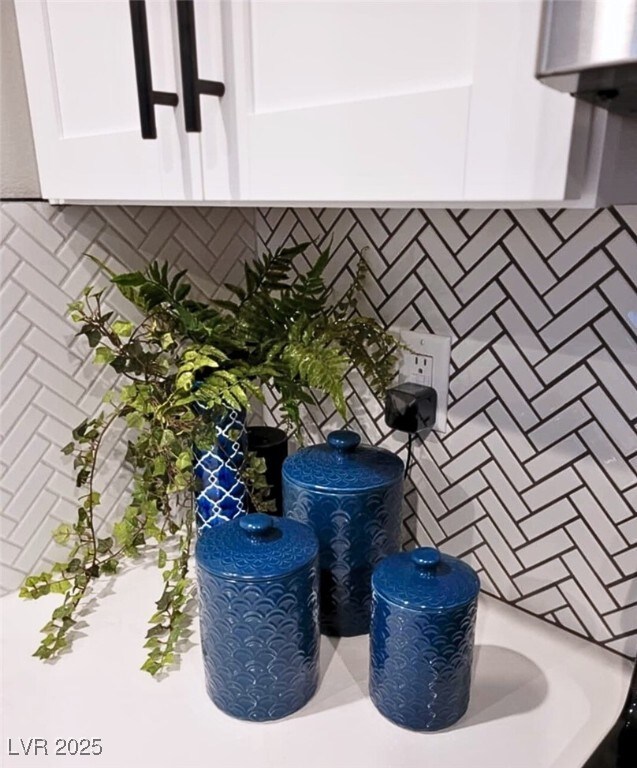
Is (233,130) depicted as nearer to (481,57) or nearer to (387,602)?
(481,57)

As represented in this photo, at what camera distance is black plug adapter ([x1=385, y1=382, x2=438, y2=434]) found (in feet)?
2.88

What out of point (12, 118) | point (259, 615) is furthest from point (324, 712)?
point (12, 118)

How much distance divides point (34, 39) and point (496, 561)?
3.04ft

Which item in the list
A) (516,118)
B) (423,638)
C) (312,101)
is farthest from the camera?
(423,638)

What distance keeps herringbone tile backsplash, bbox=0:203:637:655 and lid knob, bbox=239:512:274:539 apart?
0.33 meters

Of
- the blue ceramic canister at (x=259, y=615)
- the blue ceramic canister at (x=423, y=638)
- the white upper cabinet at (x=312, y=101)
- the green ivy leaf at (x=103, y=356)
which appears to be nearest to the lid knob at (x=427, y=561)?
the blue ceramic canister at (x=423, y=638)

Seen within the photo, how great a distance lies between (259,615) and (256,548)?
0.22 feet

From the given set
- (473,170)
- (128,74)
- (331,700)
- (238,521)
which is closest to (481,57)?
(473,170)

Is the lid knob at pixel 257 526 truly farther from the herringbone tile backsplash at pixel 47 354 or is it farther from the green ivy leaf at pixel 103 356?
the herringbone tile backsplash at pixel 47 354

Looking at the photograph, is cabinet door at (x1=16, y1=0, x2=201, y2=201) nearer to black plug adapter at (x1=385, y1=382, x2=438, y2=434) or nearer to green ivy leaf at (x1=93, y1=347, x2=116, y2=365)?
green ivy leaf at (x1=93, y1=347, x2=116, y2=365)

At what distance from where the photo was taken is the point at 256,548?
0.66m

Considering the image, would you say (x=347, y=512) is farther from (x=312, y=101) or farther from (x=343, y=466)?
(x=312, y=101)

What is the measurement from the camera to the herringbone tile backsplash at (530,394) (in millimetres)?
717

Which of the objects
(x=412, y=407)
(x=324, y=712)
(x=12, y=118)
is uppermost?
(x=12, y=118)
